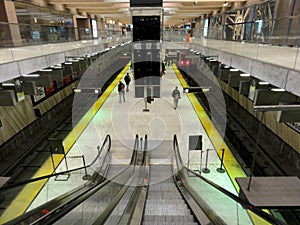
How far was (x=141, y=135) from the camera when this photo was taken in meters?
9.74

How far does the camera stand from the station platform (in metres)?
5.77

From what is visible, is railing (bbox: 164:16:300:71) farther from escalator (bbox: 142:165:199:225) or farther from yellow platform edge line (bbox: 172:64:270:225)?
escalator (bbox: 142:165:199:225)

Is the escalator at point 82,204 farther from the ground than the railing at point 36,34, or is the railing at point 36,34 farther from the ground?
the railing at point 36,34

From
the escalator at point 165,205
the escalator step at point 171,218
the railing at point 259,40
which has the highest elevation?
the railing at point 259,40

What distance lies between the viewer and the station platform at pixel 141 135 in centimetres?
577

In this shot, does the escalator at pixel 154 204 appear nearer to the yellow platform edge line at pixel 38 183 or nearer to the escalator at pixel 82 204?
the escalator at pixel 82 204

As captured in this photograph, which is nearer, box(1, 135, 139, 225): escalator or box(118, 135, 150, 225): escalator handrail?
box(1, 135, 139, 225): escalator

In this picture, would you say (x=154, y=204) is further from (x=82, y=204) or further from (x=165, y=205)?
(x=82, y=204)

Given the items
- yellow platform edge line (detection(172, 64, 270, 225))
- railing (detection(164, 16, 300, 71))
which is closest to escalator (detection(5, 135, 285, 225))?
yellow platform edge line (detection(172, 64, 270, 225))

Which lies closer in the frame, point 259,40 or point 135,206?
point 135,206

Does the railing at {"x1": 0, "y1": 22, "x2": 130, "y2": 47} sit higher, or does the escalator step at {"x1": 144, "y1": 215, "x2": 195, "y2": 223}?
the railing at {"x1": 0, "y1": 22, "x2": 130, "y2": 47}

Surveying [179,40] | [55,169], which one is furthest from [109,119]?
[179,40]

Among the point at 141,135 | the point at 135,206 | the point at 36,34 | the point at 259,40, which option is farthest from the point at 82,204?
the point at 36,34

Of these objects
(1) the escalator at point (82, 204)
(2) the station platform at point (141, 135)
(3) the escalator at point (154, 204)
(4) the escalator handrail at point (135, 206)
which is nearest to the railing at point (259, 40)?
(2) the station platform at point (141, 135)
